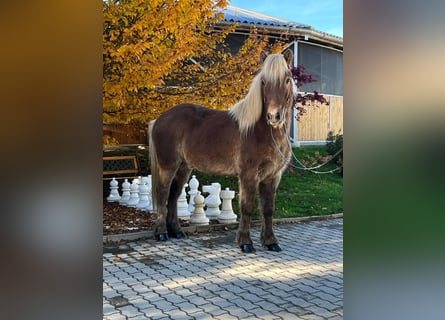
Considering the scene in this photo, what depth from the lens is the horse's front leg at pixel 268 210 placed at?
4.70 metres

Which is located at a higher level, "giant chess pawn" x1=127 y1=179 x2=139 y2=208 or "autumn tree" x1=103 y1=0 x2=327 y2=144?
"autumn tree" x1=103 y1=0 x2=327 y2=144

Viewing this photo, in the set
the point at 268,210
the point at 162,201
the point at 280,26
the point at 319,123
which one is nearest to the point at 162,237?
the point at 162,201

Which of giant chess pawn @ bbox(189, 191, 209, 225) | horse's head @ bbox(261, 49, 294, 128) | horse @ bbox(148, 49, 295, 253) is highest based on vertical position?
horse's head @ bbox(261, 49, 294, 128)

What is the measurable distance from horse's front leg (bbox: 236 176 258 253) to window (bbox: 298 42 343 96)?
850cm

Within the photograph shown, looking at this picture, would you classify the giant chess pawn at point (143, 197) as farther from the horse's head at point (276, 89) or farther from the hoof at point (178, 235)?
the horse's head at point (276, 89)

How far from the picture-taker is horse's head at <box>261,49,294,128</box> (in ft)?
13.8

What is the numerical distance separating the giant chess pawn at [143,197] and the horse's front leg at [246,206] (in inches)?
104

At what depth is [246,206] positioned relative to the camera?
4617 millimetres

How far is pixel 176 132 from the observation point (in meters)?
5.39

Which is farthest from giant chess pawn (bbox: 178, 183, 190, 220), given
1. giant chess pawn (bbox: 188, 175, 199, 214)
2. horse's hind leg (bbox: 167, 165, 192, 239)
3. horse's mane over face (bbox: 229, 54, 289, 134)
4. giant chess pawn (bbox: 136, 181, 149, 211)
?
horse's mane over face (bbox: 229, 54, 289, 134)

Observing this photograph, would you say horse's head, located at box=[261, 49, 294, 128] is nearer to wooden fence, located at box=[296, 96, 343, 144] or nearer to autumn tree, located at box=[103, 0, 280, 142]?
autumn tree, located at box=[103, 0, 280, 142]

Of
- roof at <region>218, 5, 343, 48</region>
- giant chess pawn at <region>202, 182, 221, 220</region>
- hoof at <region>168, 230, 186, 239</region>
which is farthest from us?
roof at <region>218, 5, 343, 48</region>
